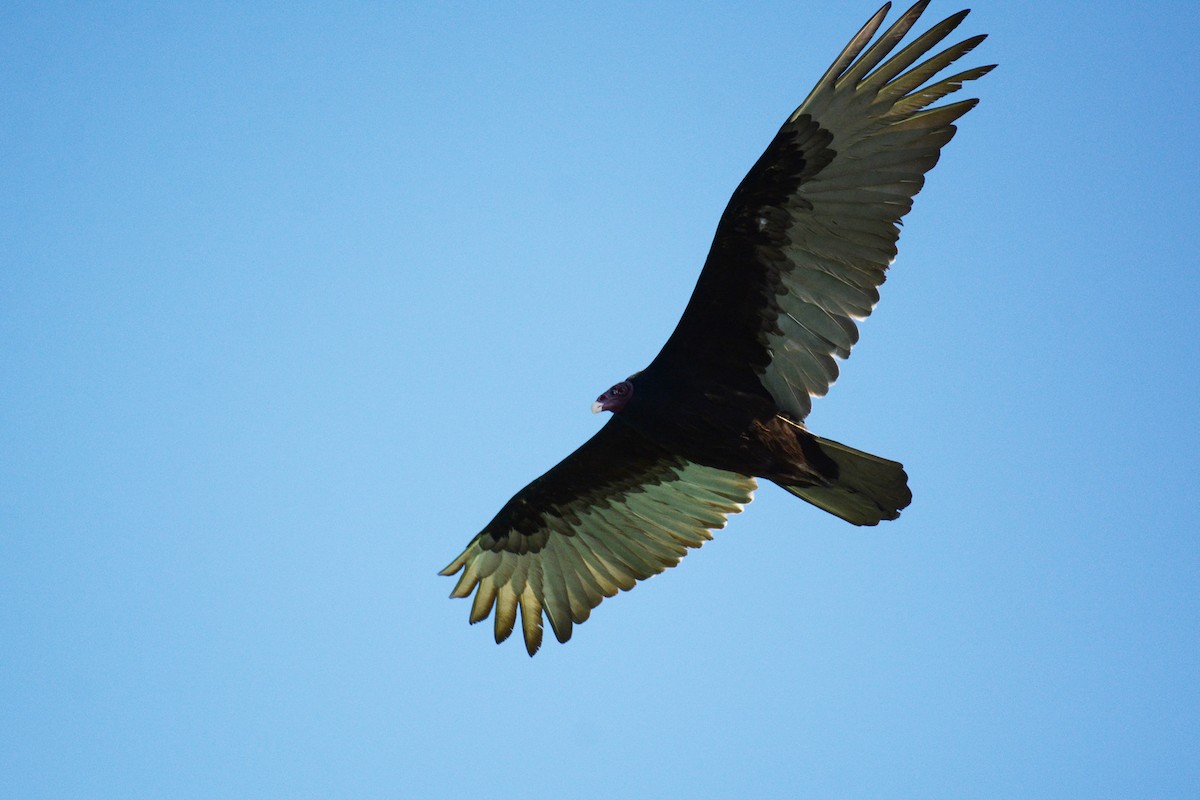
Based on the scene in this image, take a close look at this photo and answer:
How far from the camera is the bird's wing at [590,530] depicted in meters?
7.53

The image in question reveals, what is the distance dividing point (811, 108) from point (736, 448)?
1.81m

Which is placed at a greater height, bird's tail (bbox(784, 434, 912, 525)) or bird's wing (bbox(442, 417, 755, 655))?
bird's wing (bbox(442, 417, 755, 655))

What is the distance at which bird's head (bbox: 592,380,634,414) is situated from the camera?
6613 millimetres

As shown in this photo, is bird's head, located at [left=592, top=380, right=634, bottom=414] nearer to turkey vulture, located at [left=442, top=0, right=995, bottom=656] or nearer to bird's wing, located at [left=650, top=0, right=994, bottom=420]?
turkey vulture, located at [left=442, top=0, right=995, bottom=656]

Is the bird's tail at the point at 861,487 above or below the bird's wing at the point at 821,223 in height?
below

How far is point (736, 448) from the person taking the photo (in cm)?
646

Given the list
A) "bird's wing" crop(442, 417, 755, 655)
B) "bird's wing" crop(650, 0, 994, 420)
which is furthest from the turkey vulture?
"bird's wing" crop(442, 417, 755, 655)

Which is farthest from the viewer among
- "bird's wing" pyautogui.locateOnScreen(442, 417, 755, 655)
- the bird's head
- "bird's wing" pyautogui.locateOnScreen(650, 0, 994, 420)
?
"bird's wing" pyautogui.locateOnScreen(442, 417, 755, 655)

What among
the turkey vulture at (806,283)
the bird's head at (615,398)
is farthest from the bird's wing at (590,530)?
the bird's head at (615,398)

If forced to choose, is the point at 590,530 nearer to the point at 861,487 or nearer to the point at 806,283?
the point at 861,487

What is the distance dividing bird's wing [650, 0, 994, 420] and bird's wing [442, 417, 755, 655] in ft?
3.83

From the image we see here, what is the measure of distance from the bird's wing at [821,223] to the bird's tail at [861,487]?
38 cm

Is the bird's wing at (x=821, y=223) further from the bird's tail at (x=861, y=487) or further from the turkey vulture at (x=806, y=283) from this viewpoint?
the bird's tail at (x=861, y=487)

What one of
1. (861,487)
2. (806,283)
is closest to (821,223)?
(806,283)
